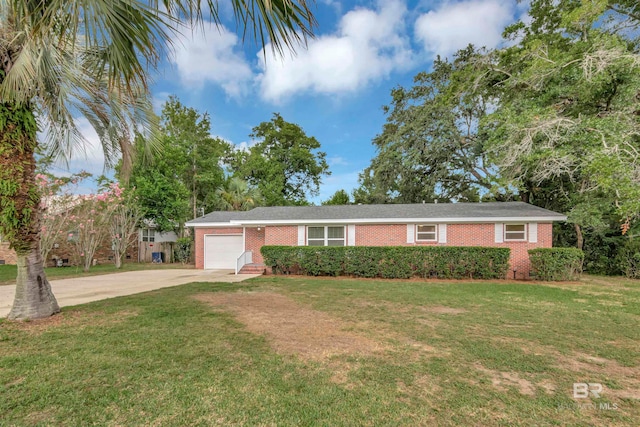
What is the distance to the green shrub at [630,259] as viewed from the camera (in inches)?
471

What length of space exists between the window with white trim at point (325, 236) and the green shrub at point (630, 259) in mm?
12038

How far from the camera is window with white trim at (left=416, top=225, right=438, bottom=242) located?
13.0 metres

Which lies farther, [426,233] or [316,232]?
[316,232]

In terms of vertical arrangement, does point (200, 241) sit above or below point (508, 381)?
above

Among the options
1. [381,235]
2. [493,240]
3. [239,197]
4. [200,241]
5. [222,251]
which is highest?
[239,197]

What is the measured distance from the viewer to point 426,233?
13141mm

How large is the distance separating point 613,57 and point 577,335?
33.2 ft

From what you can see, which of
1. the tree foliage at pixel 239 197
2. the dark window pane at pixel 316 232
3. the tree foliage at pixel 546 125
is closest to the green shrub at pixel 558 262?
the tree foliage at pixel 546 125

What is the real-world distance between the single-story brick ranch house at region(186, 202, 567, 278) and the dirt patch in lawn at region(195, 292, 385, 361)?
6.40 m

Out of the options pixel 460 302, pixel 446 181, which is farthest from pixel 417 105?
pixel 460 302

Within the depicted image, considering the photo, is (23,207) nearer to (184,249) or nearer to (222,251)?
(222,251)

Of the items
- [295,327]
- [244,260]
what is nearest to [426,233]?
[244,260]

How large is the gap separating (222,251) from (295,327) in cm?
1176

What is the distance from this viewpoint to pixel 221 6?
2279mm
